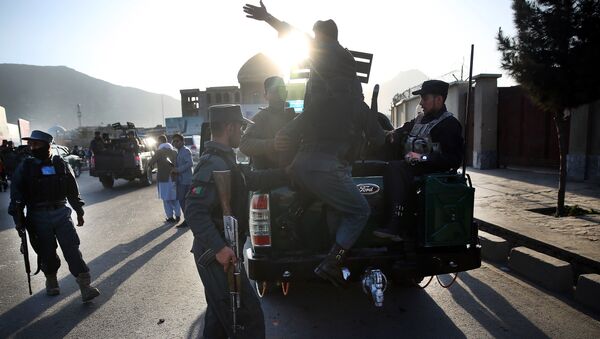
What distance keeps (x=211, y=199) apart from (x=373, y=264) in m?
1.64

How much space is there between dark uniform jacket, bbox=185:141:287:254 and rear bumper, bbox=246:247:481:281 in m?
0.81

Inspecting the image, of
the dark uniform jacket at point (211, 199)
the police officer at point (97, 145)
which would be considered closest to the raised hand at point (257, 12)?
the dark uniform jacket at point (211, 199)

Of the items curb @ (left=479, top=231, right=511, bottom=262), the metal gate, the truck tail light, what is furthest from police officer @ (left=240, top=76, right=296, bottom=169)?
the metal gate

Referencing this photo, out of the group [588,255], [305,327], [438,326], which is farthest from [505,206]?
[305,327]

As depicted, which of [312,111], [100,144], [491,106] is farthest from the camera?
[100,144]

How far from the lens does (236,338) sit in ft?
7.91

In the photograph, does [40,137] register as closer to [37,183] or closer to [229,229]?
[37,183]

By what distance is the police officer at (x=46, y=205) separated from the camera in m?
4.28

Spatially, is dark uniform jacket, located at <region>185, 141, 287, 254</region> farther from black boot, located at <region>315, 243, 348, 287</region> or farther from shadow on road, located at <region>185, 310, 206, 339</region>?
shadow on road, located at <region>185, 310, 206, 339</region>

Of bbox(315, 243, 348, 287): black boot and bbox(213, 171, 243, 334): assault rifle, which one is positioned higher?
bbox(213, 171, 243, 334): assault rifle

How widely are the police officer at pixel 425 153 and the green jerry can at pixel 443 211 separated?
19 centimetres

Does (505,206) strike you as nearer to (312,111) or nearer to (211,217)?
(312,111)

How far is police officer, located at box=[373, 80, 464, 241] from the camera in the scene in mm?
3494

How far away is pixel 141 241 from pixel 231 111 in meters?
5.38
